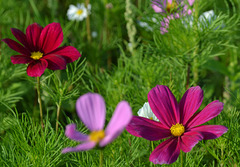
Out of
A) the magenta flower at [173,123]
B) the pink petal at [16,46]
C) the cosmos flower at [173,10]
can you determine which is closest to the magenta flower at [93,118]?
the magenta flower at [173,123]

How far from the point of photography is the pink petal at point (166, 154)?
1.89ft

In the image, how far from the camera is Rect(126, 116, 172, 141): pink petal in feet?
1.99

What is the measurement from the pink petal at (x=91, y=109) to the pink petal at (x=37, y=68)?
283 millimetres

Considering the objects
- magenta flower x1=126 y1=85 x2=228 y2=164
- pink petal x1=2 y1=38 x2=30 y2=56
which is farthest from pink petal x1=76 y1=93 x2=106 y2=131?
pink petal x1=2 y1=38 x2=30 y2=56

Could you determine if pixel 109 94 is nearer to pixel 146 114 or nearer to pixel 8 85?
pixel 146 114

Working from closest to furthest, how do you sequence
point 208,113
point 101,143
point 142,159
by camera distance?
point 101,143
point 208,113
point 142,159

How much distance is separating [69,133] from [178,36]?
62 cm

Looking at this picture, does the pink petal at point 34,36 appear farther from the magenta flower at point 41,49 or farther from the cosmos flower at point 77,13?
the cosmos flower at point 77,13

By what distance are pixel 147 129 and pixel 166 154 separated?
0.21 ft

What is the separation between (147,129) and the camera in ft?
2.06

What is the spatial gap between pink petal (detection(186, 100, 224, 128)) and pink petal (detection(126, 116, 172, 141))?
5 centimetres

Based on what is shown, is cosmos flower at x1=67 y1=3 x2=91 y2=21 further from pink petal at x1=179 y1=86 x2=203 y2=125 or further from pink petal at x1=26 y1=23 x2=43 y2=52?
pink petal at x1=179 y1=86 x2=203 y2=125

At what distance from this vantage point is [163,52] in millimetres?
1026

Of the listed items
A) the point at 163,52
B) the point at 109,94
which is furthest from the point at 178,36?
the point at 109,94
